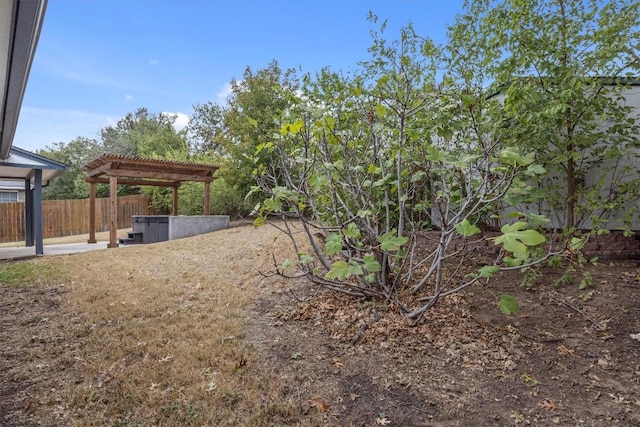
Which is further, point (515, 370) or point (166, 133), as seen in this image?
point (166, 133)

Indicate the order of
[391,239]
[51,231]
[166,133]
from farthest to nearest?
[166,133] < [51,231] < [391,239]

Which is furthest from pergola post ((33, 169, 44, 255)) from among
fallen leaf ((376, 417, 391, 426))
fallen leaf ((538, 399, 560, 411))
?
fallen leaf ((538, 399, 560, 411))

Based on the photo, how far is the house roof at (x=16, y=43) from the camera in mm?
2326

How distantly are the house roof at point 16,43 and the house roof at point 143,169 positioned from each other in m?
4.56

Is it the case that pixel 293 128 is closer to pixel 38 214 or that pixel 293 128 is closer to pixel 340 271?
pixel 340 271

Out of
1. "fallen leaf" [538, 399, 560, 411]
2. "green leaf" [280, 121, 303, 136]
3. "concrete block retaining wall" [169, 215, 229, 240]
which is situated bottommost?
"fallen leaf" [538, 399, 560, 411]

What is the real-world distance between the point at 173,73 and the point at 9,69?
31.7ft

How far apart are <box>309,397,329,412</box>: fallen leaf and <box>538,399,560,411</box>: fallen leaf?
1.18 meters

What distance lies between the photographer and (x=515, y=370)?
7.37ft

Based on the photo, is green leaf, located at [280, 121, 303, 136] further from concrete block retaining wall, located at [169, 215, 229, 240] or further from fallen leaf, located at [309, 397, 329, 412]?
concrete block retaining wall, located at [169, 215, 229, 240]

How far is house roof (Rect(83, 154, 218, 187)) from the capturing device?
8.88 m

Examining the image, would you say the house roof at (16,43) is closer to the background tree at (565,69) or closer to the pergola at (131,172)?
the background tree at (565,69)

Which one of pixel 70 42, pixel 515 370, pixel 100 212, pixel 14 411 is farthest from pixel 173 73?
Result: pixel 515 370

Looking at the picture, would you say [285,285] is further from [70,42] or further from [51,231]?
[51,231]
